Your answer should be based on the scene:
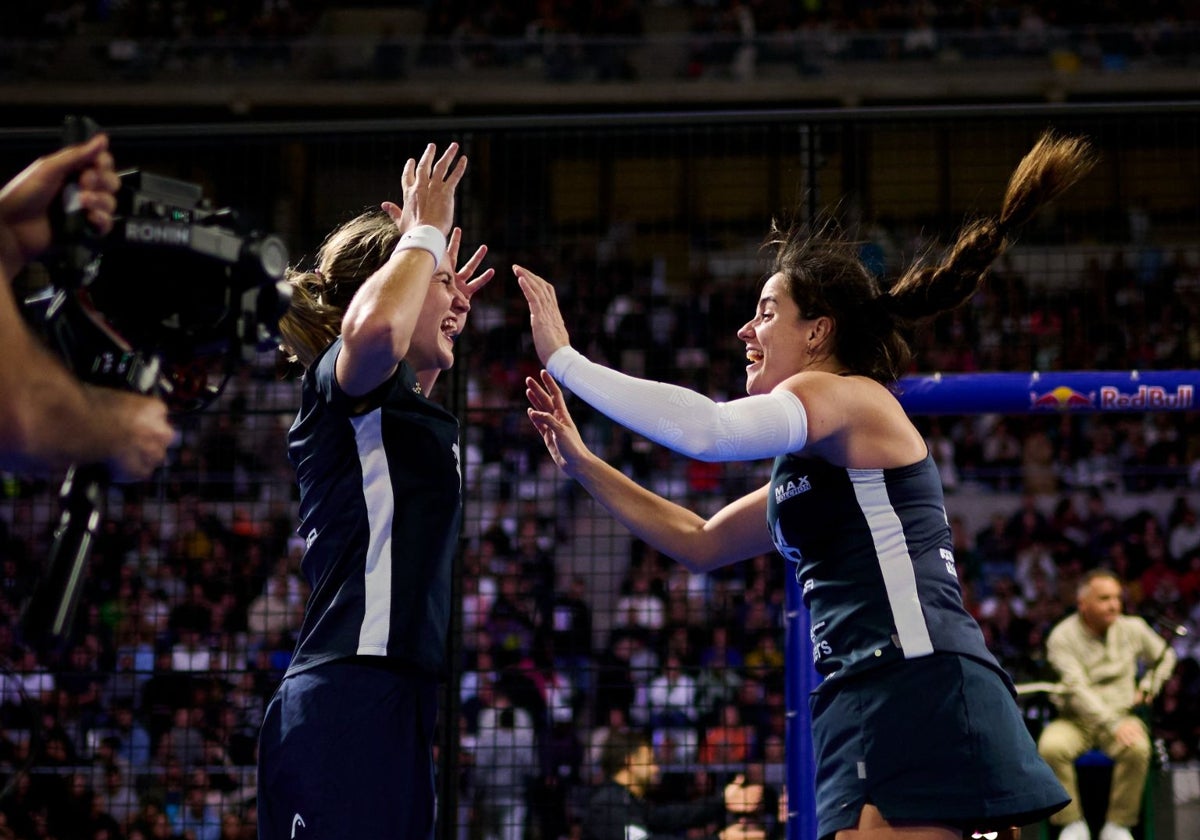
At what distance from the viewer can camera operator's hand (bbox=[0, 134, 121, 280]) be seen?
1.92 meters

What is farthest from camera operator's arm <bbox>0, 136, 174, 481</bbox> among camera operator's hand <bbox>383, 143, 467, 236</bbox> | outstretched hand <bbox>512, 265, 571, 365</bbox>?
outstretched hand <bbox>512, 265, 571, 365</bbox>

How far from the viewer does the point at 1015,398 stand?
404cm

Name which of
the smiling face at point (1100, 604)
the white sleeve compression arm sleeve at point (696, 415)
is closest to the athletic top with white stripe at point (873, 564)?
the white sleeve compression arm sleeve at point (696, 415)

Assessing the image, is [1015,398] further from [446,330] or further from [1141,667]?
[1141,667]

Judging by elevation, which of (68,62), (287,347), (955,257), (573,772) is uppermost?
(68,62)

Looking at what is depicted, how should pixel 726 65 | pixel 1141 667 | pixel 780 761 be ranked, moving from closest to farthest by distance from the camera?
pixel 780 761
pixel 1141 667
pixel 726 65

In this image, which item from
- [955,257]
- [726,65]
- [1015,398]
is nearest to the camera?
[955,257]

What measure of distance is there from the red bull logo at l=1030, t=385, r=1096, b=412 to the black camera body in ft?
Result: 8.89

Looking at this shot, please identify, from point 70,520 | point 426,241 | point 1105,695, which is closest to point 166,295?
point 70,520

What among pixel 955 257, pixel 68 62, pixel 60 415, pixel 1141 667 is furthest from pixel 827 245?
pixel 68 62

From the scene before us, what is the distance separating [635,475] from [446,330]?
2.96 m

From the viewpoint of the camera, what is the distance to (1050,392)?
4.04 m

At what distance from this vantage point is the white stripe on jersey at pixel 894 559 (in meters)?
2.70

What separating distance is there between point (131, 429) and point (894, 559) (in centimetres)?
164
